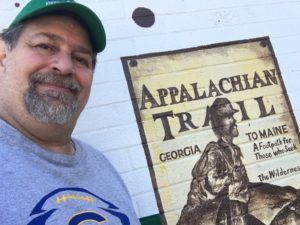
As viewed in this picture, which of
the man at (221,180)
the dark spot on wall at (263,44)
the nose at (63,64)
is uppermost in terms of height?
the dark spot on wall at (263,44)

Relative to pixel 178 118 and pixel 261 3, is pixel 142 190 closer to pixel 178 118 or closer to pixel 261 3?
pixel 178 118

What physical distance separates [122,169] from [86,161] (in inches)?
19.4

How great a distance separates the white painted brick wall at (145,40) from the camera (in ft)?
6.58

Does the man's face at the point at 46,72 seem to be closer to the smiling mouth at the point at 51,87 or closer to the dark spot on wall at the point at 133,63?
the smiling mouth at the point at 51,87

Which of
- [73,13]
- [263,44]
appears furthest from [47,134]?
[263,44]

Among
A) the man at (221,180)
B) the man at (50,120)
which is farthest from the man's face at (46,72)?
the man at (221,180)

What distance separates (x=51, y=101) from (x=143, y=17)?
0.98 m

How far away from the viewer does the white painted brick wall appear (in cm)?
201

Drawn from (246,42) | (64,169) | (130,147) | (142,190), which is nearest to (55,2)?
(64,169)

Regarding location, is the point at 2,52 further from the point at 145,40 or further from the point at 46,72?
the point at 145,40

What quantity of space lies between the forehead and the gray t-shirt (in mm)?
343

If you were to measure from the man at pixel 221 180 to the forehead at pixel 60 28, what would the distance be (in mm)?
972

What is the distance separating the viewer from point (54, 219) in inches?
47.6

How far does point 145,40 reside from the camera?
7.18 ft
